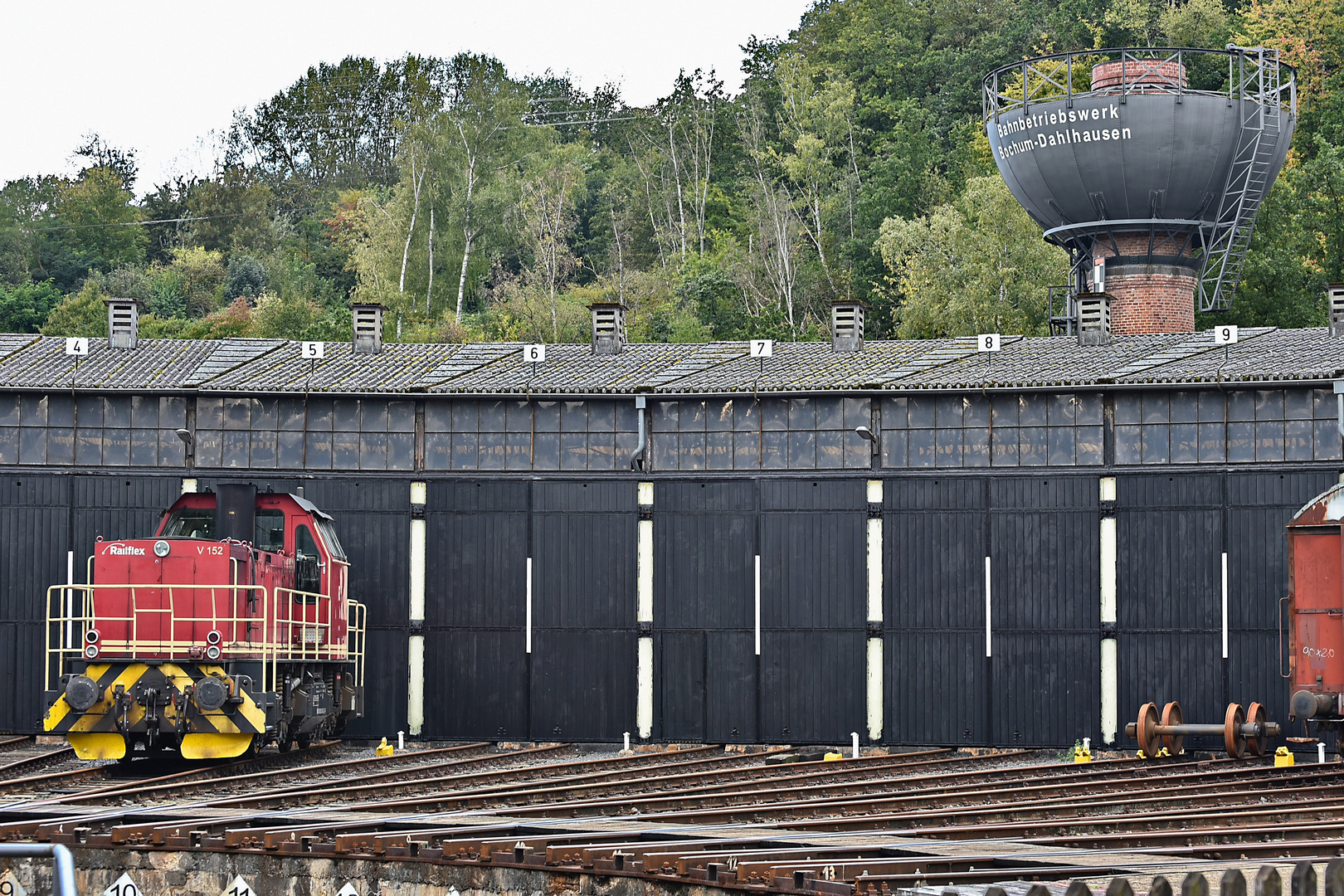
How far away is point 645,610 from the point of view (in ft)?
90.1

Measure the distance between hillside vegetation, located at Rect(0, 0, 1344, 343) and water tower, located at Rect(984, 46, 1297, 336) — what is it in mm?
10999

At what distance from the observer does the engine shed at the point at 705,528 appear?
26469 millimetres

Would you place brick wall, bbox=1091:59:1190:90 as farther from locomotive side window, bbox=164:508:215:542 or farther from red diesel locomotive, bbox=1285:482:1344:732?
locomotive side window, bbox=164:508:215:542

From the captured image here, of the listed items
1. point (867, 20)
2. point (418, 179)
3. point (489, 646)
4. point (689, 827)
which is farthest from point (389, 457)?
point (867, 20)

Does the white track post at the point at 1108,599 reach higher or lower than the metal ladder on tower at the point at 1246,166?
lower

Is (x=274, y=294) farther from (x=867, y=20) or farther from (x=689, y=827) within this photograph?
(x=689, y=827)

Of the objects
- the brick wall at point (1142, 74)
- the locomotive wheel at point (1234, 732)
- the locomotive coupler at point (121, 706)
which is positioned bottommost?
the locomotive wheel at point (1234, 732)

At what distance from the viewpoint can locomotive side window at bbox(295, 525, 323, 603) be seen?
2326 cm

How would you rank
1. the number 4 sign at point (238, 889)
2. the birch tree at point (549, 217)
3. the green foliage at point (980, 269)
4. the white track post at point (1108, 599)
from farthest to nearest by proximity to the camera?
the birch tree at point (549, 217), the green foliage at point (980, 269), the white track post at point (1108, 599), the number 4 sign at point (238, 889)

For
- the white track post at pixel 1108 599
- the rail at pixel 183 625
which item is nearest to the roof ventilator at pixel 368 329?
the rail at pixel 183 625

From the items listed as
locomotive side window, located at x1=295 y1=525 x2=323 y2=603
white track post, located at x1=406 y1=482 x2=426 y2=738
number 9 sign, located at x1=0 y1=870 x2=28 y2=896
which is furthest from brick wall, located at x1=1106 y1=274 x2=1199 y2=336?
number 9 sign, located at x1=0 y1=870 x2=28 y2=896

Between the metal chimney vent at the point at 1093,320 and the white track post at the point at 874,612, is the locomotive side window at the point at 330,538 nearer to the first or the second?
the white track post at the point at 874,612

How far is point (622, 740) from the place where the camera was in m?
27.3

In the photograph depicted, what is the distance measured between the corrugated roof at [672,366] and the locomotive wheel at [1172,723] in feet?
20.2
